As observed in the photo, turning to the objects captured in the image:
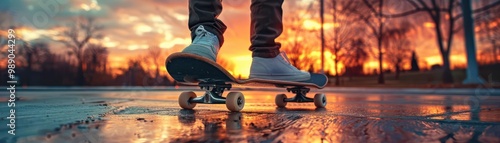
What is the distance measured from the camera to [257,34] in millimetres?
2578

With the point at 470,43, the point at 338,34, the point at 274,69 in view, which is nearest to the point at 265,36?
the point at 274,69

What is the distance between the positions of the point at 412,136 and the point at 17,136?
3.93 feet

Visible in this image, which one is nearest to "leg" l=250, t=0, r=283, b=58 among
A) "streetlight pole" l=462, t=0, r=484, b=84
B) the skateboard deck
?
the skateboard deck

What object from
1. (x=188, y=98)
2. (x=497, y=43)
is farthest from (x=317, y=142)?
(x=497, y=43)

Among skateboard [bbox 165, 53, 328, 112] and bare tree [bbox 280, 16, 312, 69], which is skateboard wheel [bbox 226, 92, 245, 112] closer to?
skateboard [bbox 165, 53, 328, 112]

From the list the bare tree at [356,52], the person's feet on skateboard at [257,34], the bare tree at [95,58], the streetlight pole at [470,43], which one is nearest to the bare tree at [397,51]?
the bare tree at [356,52]

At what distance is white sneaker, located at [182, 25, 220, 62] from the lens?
2205 mm

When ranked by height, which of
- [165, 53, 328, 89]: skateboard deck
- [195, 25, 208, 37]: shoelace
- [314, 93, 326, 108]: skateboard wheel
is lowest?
[314, 93, 326, 108]: skateboard wheel

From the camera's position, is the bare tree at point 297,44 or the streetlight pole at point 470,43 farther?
the bare tree at point 297,44

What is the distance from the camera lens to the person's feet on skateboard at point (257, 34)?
2.33m

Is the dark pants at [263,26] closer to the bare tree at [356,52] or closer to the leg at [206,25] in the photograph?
the leg at [206,25]

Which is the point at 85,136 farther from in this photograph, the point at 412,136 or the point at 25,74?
the point at 25,74

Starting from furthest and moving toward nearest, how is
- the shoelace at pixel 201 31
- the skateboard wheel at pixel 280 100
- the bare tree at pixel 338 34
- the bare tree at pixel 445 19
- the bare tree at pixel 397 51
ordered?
the bare tree at pixel 397 51 → the bare tree at pixel 338 34 → the bare tree at pixel 445 19 → the skateboard wheel at pixel 280 100 → the shoelace at pixel 201 31

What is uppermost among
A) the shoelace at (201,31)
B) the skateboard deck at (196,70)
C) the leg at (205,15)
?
the leg at (205,15)
